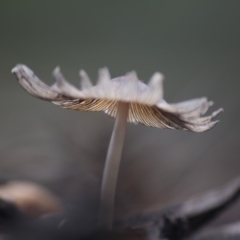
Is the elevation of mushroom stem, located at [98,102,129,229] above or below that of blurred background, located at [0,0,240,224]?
below

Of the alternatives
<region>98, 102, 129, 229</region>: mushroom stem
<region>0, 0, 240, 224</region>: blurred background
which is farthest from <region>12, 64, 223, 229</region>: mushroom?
<region>0, 0, 240, 224</region>: blurred background

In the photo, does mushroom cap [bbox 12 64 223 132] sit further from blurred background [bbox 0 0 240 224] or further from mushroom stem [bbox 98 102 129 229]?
blurred background [bbox 0 0 240 224]

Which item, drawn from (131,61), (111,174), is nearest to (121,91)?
(111,174)

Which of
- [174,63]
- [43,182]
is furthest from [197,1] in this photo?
[43,182]

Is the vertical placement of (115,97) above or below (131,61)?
below

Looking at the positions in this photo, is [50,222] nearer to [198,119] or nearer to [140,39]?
[198,119]

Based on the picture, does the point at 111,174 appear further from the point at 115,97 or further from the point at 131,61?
the point at 131,61

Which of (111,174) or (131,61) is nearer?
(111,174)
